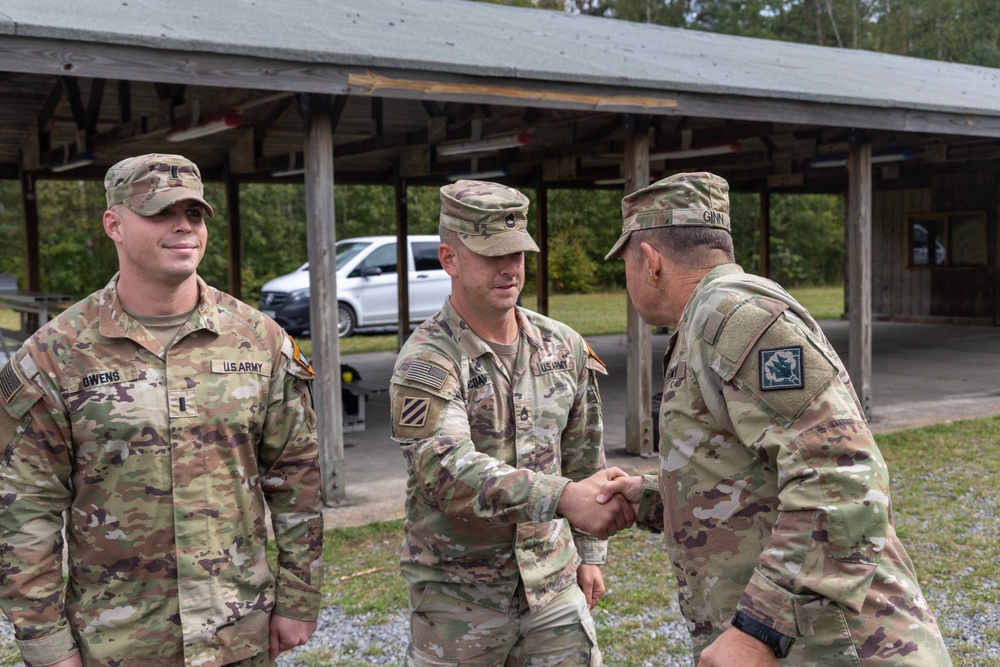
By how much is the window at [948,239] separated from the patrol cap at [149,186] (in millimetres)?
17384

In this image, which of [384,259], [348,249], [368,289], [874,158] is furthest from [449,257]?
[348,249]

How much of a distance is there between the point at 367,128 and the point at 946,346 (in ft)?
30.9

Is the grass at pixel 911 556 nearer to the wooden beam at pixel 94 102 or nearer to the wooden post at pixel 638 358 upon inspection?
the wooden post at pixel 638 358

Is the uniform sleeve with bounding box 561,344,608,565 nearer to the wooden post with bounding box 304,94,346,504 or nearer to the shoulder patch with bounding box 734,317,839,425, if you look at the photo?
the shoulder patch with bounding box 734,317,839,425

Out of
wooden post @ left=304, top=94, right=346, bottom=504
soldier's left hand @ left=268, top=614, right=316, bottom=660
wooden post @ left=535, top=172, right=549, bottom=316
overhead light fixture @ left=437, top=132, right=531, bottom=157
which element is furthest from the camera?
wooden post @ left=535, top=172, right=549, bottom=316

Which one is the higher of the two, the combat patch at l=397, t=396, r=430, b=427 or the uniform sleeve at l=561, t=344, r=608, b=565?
the combat patch at l=397, t=396, r=430, b=427

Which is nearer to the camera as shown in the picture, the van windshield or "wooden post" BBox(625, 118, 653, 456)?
"wooden post" BBox(625, 118, 653, 456)

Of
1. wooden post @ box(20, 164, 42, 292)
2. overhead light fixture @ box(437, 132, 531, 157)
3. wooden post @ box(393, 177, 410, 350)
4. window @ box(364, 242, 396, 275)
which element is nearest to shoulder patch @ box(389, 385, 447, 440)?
overhead light fixture @ box(437, 132, 531, 157)

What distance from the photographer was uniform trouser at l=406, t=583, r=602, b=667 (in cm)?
256

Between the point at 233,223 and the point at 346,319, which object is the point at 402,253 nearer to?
the point at 233,223

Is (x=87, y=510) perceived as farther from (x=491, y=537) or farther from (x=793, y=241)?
(x=793, y=241)

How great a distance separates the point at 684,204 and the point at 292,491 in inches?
49.9

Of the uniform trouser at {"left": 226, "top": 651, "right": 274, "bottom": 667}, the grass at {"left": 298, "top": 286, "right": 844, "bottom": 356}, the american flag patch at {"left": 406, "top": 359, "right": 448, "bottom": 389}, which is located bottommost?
the grass at {"left": 298, "top": 286, "right": 844, "bottom": 356}

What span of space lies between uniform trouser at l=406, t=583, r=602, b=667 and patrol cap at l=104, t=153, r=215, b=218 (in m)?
1.21
